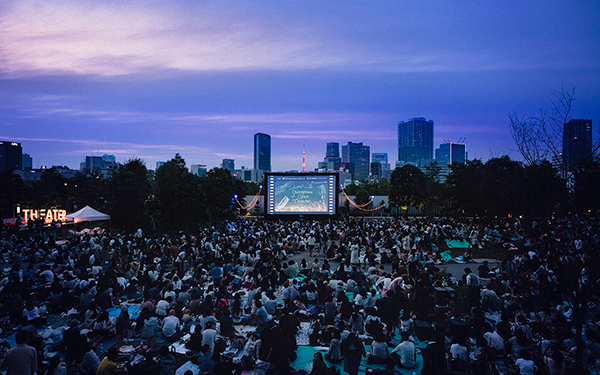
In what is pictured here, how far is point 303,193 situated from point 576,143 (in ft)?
82.6

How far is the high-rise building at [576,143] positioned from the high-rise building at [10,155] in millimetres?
181393

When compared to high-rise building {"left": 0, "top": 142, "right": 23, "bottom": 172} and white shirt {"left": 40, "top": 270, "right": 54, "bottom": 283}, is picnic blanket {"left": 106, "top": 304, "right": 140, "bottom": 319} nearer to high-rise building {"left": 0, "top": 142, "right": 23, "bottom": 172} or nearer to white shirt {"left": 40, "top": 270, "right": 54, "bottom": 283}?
white shirt {"left": 40, "top": 270, "right": 54, "bottom": 283}

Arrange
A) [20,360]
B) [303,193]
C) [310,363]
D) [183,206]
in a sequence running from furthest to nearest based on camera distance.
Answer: [303,193] → [183,206] → [310,363] → [20,360]

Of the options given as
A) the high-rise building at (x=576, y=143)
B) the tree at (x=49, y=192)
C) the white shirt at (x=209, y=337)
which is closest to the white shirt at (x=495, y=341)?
the high-rise building at (x=576, y=143)

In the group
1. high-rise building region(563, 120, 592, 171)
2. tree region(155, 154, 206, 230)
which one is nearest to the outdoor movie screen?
tree region(155, 154, 206, 230)

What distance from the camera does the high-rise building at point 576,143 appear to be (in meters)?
5.44

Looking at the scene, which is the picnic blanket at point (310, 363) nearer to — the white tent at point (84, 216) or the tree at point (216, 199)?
the white tent at point (84, 216)

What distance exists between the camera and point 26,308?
899 centimetres

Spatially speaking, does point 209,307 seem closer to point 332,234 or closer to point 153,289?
point 153,289

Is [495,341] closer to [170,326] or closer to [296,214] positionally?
[170,326]

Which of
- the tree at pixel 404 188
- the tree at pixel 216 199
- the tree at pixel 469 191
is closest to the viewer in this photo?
the tree at pixel 216 199

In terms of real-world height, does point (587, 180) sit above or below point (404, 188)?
below

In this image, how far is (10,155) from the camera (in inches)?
5999

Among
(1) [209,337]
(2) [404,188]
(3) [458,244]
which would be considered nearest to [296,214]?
(3) [458,244]
